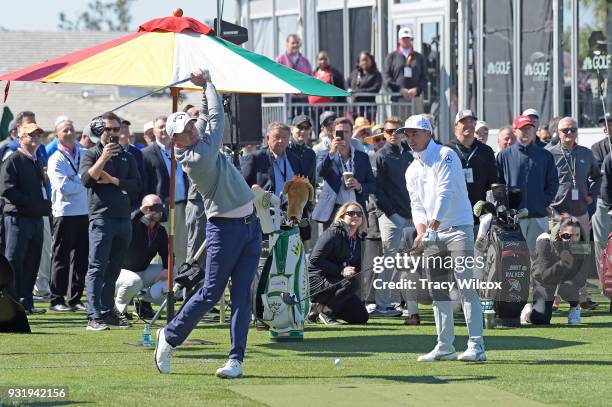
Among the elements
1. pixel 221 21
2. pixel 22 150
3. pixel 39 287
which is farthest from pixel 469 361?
pixel 39 287

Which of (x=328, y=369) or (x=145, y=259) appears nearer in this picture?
(x=328, y=369)

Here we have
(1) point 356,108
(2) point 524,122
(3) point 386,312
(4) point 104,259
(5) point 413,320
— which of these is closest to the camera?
(4) point 104,259

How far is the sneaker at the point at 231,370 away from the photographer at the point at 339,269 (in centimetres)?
389

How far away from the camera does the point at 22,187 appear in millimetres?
14867

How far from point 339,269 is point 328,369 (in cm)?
348

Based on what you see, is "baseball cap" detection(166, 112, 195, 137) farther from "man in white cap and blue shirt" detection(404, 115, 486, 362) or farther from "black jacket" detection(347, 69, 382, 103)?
"black jacket" detection(347, 69, 382, 103)

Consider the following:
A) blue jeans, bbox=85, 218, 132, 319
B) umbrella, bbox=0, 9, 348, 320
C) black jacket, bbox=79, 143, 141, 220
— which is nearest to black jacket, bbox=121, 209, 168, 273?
blue jeans, bbox=85, 218, 132, 319

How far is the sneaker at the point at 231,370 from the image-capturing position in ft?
32.6

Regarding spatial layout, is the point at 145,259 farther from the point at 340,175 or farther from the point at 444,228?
the point at 444,228

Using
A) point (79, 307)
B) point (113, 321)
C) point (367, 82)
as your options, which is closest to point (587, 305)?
point (113, 321)

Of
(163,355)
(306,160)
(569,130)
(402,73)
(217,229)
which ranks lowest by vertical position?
(163,355)

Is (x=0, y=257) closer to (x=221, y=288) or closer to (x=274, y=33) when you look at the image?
(x=221, y=288)

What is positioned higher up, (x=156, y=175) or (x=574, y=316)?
(x=156, y=175)

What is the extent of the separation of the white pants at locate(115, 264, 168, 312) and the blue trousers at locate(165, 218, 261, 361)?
3.73 metres
